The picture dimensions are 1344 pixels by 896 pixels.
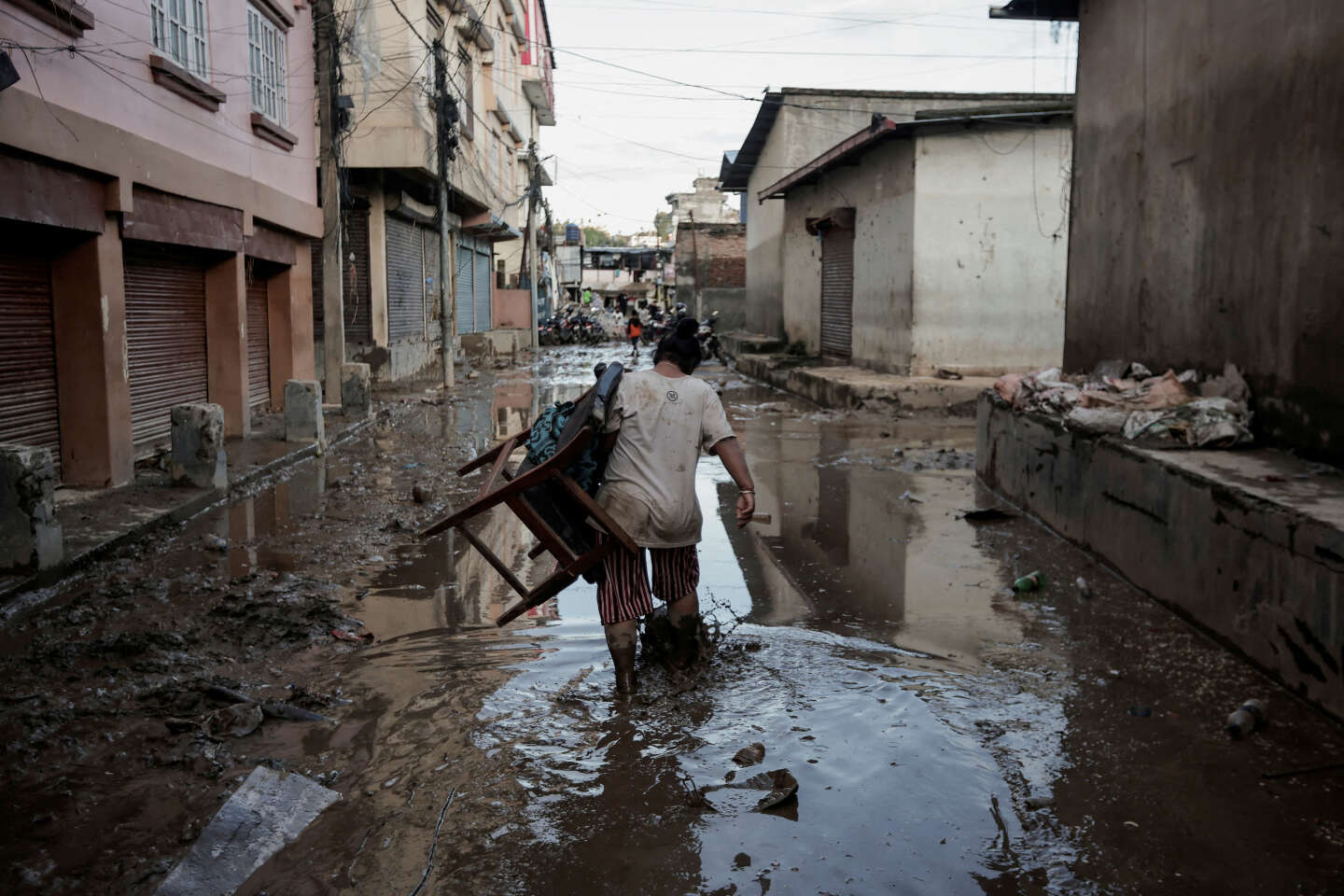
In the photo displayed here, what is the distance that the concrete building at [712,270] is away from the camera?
135 ft

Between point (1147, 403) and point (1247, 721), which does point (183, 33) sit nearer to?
point (1147, 403)

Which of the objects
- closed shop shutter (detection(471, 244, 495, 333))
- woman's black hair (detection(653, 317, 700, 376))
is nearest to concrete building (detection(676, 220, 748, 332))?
closed shop shutter (detection(471, 244, 495, 333))

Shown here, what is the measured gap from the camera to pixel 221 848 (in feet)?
10.5

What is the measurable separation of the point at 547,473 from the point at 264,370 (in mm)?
11429

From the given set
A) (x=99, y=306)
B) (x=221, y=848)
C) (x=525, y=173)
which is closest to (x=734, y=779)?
(x=221, y=848)

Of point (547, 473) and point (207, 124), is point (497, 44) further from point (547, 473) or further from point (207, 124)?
point (547, 473)

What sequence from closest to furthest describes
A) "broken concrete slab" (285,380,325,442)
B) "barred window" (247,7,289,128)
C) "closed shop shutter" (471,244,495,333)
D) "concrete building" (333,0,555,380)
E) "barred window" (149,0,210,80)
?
"barred window" (149,0,210,80) < "broken concrete slab" (285,380,325,442) < "barred window" (247,7,289,128) < "concrete building" (333,0,555,380) < "closed shop shutter" (471,244,495,333)

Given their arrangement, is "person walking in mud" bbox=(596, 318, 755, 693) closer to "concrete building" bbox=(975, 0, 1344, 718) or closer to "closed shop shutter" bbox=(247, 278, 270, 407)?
"concrete building" bbox=(975, 0, 1344, 718)

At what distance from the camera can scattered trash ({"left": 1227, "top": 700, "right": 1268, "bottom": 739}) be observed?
4152 mm

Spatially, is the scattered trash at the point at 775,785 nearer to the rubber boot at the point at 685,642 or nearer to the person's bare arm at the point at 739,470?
the rubber boot at the point at 685,642

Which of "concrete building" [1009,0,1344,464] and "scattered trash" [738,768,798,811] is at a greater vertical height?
"concrete building" [1009,0,1344,464]

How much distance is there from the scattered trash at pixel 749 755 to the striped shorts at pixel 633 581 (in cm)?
83

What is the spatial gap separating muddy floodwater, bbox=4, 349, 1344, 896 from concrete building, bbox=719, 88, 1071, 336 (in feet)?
59.7

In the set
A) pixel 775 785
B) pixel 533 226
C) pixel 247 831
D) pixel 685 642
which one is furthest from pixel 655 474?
pixel 533 226
